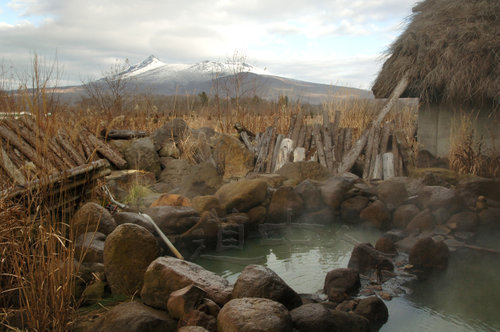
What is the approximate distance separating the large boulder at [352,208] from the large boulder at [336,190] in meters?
0.11

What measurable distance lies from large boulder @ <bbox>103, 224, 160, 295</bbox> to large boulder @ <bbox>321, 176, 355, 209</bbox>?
369 centimetres

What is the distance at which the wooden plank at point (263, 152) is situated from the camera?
9.30 metres

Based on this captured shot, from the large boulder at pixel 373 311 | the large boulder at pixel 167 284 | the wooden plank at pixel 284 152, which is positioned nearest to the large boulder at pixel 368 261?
the large boulder at pixel 373 311

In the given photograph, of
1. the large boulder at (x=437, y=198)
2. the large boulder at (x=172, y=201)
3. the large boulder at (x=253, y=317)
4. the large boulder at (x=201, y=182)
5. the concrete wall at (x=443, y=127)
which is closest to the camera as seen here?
the large boulder at (x=253, y=317)

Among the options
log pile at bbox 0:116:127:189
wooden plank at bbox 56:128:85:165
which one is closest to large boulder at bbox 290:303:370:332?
log pile at bbox 0:116:127:189

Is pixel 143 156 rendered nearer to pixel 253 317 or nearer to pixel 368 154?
pixel 368 154

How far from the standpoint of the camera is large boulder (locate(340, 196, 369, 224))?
6.67 m

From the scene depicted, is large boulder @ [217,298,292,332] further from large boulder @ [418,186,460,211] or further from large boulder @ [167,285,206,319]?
large boulder @ [418,186,460,211]

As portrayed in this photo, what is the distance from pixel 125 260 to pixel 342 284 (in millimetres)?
1988

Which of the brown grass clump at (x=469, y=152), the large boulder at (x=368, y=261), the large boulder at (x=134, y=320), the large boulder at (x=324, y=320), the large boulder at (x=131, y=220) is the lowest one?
the large boulder at (x=368, y=261)

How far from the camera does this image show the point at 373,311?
3541 millimetres

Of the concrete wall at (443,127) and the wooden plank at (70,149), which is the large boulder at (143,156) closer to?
the wooden plank at (70,149)

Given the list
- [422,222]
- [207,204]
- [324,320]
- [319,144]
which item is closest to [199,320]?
[324,320]

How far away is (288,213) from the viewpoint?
665 cm
